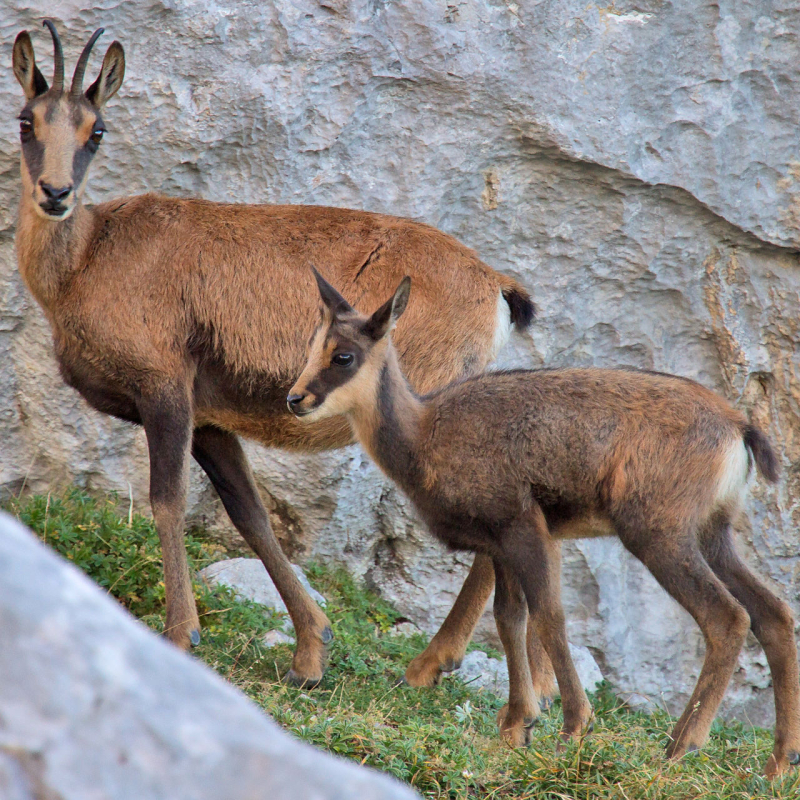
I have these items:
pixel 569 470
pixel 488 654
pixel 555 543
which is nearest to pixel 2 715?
pixel 569 470

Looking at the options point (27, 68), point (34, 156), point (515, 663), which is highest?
point (27, 68)

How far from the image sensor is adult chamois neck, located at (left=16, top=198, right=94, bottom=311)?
5.32 m

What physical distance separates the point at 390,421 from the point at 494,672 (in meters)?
2.56

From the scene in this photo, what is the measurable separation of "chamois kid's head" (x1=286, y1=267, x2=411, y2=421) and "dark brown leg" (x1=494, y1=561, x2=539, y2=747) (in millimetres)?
1104

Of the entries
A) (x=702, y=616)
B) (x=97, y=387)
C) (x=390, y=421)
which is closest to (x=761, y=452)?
(x=702, y=616)

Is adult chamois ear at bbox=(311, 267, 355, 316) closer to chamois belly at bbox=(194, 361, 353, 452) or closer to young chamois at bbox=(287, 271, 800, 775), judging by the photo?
young chamois at bbox=(287, 271, 800, 775)

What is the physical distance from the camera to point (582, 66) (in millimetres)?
7082

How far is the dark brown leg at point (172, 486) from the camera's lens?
5215 mm

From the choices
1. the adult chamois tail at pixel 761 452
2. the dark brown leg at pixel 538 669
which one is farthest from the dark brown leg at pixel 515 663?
the adult chamois tail at pixel 761 452

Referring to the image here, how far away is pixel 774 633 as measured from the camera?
424 centimetres

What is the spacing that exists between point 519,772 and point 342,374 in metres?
1.94

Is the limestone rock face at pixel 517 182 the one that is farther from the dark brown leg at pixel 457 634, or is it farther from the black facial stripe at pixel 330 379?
the black facial stripe at pixel 330 379

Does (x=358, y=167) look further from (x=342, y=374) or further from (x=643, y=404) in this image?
(x=643, y=404)

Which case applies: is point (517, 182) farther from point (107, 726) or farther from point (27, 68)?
point (107, 726)
